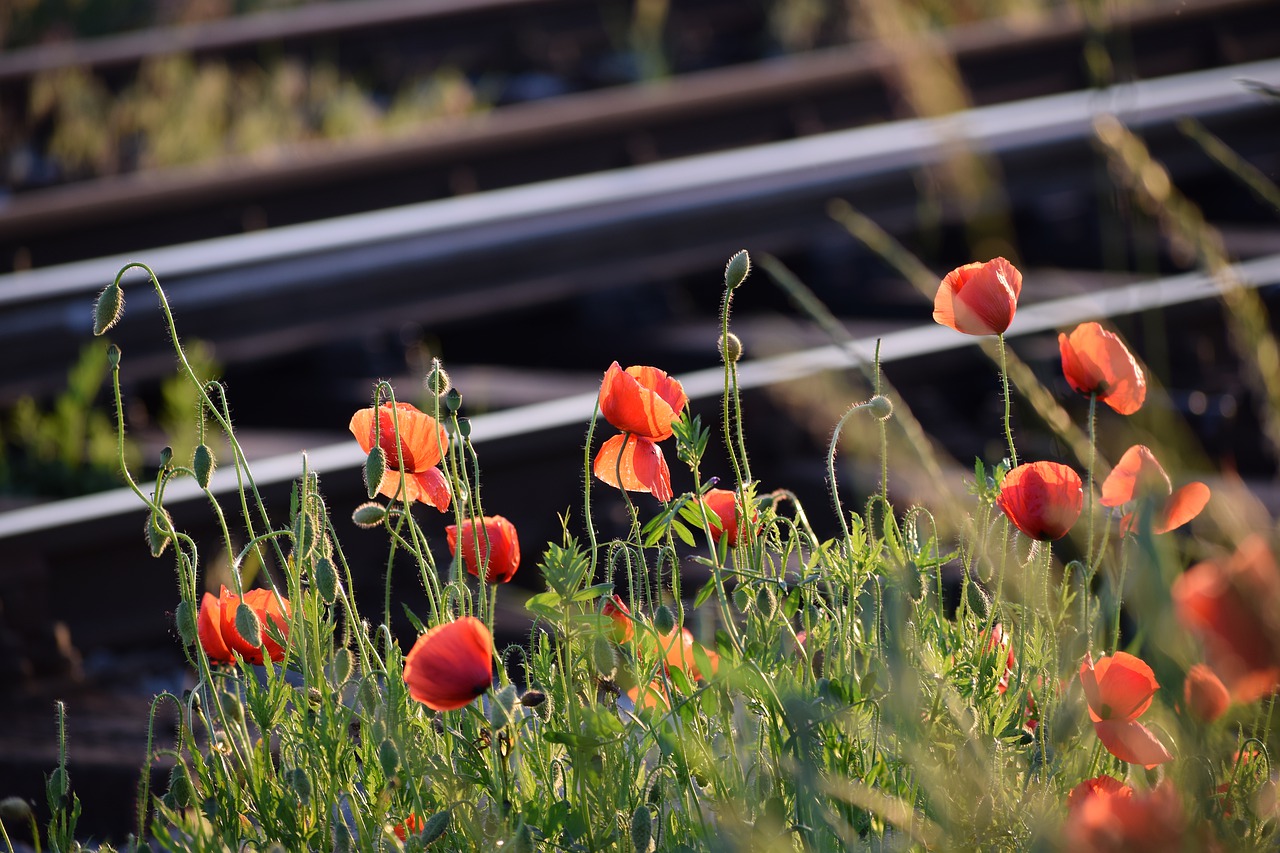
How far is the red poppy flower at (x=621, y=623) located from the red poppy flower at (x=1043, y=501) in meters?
0.39

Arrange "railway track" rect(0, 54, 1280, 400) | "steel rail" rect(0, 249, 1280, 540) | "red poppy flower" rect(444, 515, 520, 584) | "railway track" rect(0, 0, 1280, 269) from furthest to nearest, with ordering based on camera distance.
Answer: "railway track" rect(0, 0, 1280, 269) < "railway track" rect(0, 54, 1280, 400) < "steel rail" rect(0, 249, 1280, 540) < "red poppy flower" rect(444, 515, 520, 584)

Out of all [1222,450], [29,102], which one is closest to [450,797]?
[1222,450]

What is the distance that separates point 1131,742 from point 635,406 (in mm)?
543

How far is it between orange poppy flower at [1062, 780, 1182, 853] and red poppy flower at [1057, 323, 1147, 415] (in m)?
0.68

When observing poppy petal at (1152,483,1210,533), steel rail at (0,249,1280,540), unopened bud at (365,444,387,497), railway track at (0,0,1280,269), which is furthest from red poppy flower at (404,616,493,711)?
railway track at (0,0,1280,269)

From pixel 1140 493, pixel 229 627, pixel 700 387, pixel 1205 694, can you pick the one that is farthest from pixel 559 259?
pixel 1205 694

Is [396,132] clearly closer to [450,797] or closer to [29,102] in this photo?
[29,102]

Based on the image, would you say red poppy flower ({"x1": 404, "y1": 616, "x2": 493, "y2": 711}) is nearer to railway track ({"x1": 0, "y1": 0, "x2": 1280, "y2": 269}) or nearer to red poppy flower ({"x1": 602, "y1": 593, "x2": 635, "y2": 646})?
red poppy flower ({"x1": 602, "y1": 593, "x2": 635, "y2": 646})

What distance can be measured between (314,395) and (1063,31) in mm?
4391

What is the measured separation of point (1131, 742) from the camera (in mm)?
A: 1315

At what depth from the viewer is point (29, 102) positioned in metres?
7.33

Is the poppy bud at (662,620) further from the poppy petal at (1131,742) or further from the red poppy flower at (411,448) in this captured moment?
the poppy petal at (1131,742)

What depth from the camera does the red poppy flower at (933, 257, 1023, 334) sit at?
1463 mm

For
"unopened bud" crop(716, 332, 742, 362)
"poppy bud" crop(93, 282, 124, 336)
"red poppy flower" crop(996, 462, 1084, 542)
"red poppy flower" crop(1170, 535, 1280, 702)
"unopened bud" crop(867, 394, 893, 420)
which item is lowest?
"red poppy flower" crop(996, 462, 1084, 542)
